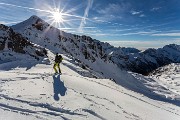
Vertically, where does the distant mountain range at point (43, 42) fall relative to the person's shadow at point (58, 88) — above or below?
above

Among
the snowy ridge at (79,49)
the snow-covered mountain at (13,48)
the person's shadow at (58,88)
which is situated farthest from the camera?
the snowy ridge at (79,49)

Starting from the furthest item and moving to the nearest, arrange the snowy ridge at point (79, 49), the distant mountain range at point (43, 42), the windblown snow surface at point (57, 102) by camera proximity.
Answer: the snowy ridge at point (79, 49), the distant mountain range at point (43, 42), the windblown snow surface at point (57, 102)

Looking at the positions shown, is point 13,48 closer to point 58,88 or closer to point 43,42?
point 58,88

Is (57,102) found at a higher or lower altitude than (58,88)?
lower

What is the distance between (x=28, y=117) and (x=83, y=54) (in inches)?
4725

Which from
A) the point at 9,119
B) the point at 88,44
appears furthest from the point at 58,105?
the point at 88,44

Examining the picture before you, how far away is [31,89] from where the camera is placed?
18.0 m

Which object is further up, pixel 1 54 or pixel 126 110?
pixel 1 54

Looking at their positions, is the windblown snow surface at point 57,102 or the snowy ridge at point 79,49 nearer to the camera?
the windblown snow surface at point 57,102

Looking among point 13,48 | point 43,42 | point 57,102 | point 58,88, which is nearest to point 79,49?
point 43,42

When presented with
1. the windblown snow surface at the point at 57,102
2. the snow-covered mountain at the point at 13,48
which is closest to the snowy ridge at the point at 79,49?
the snow-covered mountain at the point at 13,48

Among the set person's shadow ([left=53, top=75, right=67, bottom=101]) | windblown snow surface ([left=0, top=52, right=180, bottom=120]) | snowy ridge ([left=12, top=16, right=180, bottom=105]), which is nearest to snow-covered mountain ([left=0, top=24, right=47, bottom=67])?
person's shadow ([left=53, top=75, right=67, bottom=101])

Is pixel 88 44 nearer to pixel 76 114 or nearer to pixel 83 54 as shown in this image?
pixel 83 54

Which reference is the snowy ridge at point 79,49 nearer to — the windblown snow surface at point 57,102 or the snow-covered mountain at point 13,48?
the snow-covered mountain at point 13,48
